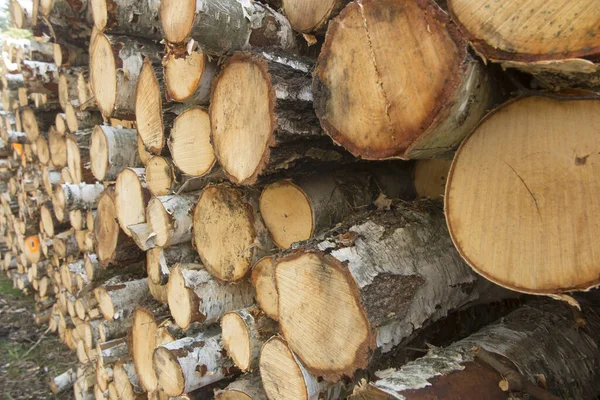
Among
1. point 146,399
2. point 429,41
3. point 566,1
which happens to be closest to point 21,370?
point 146,399

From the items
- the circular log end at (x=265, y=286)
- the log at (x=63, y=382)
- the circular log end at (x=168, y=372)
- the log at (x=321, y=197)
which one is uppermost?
the log at (x=321, y=197)

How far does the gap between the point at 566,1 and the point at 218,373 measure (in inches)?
73.8

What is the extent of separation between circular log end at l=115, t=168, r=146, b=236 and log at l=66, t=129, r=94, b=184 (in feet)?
2.64

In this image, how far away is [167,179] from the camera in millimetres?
2301

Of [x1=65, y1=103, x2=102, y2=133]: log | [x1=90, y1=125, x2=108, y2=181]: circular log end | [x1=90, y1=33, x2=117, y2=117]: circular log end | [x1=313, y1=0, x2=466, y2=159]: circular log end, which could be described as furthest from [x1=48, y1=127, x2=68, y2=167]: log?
[x1=313, y1=0, x2=466, y2=159]: circular log end

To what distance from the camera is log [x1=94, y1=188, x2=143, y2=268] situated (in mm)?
2742

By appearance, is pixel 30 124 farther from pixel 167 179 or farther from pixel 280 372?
pixel 280 372

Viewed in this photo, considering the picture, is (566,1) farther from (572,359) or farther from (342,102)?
(572,359)

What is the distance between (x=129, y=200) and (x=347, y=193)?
4.60 ft

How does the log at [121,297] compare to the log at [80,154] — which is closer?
the log at [121,297]

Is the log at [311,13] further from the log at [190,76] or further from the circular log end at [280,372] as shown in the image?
the circular log end at [280,372]

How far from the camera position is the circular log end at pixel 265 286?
70.1 inches

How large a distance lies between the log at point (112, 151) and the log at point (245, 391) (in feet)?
5.20

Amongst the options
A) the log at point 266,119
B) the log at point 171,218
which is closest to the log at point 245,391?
the log at point 171,218
